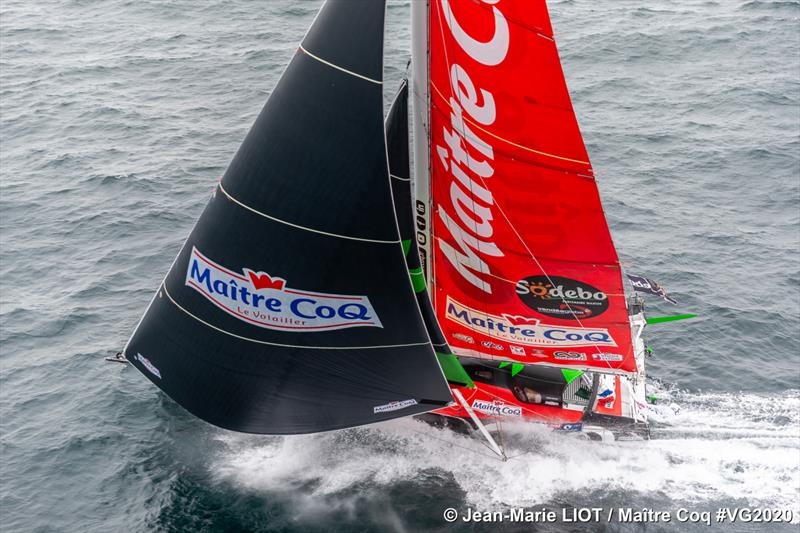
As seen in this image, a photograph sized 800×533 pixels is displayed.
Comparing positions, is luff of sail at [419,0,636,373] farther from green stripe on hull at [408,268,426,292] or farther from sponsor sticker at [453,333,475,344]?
green stripe on hull at [408,268,426,292]

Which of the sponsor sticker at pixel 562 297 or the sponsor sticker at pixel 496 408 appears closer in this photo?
the sponsor sticker at pixel 562 297

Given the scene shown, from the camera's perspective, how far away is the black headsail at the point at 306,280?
23016 mm

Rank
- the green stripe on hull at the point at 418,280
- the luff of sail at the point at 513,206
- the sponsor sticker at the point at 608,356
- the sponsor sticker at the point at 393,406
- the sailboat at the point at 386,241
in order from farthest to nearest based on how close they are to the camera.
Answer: the sponsor sticker at the point at 608,356 < the green stripe on hull at the point at 418,280 < the sponsor sticker at the point at 393,406 < the luff of sail at the point at 513,206 < the sailboat at the point at 386,241

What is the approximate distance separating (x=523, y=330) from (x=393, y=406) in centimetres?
576

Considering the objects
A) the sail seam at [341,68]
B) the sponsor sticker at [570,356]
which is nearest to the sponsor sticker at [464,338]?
the sponsor sticker at [570,356]

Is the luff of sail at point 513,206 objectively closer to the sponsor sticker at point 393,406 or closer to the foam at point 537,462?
the foam at point 537,462

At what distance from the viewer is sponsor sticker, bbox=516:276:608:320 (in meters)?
28.5

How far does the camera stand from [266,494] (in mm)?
29891

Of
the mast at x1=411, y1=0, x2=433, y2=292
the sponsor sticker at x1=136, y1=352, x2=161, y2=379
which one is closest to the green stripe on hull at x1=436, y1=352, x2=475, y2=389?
the mast at x1=411, y1=0, x2=433, y2=292

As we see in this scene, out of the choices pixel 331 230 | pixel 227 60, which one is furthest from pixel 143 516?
pixel 227 60

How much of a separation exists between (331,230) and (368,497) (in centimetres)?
1032

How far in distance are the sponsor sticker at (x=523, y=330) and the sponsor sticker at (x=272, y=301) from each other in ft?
18.6

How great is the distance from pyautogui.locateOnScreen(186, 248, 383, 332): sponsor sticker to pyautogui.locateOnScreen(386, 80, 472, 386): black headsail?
2.78 metres

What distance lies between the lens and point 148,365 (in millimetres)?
27031
